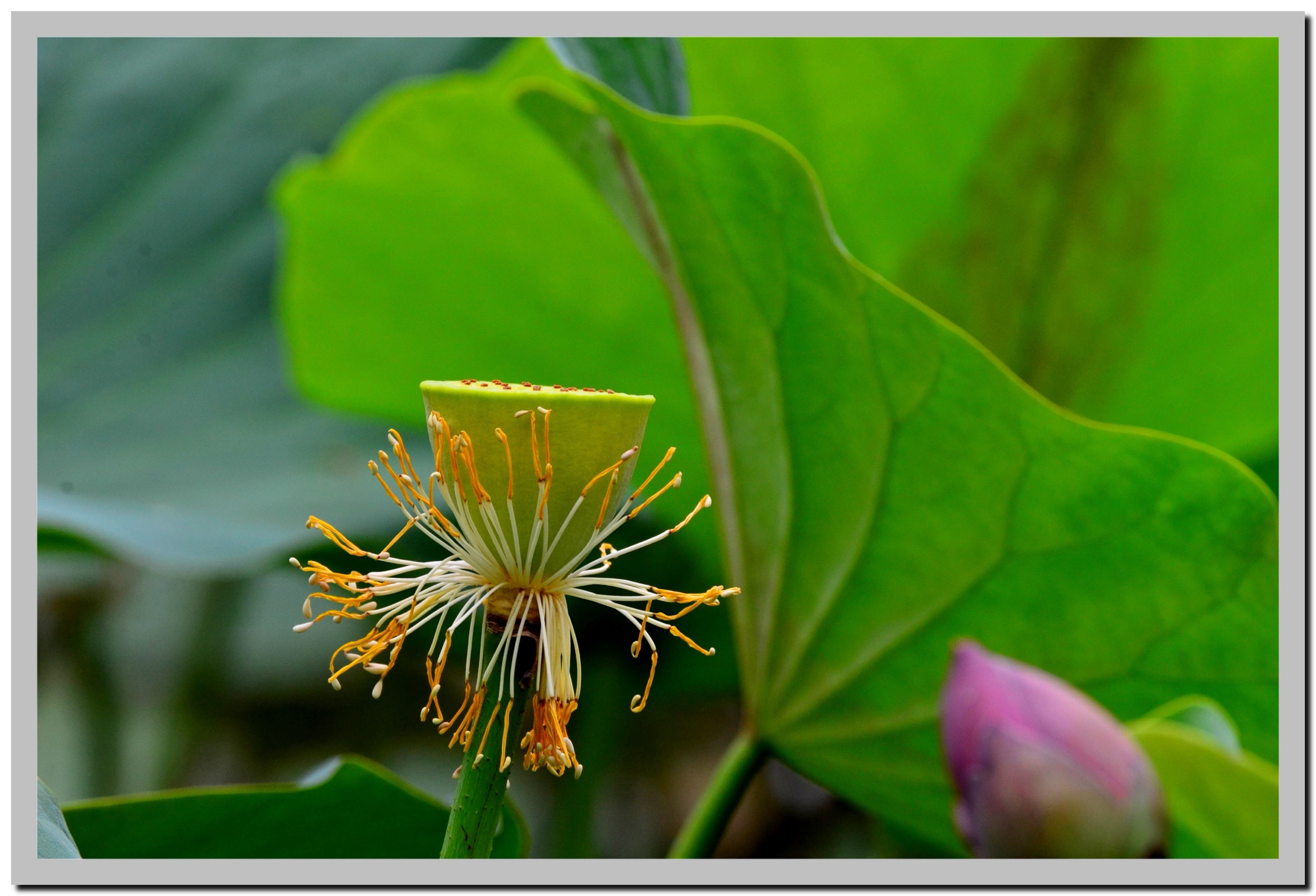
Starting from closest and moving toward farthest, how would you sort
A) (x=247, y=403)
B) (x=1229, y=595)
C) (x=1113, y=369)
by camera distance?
(x=1229, y=595) < (x=1113, y=369) < (x=247, y=403)

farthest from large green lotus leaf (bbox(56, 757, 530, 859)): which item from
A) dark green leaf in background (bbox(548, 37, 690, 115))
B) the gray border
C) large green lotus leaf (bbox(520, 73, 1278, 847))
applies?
dark green leaf in background (bbox(548, 37, 690, 115))

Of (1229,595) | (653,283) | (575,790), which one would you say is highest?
(653,283)

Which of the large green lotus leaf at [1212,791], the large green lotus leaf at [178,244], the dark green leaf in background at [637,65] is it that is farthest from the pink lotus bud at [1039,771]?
the large green lotus leaf at [178,244]

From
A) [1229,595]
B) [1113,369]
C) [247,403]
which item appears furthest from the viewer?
[247,403]

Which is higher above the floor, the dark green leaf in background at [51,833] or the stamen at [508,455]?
the stamen at [508,455]

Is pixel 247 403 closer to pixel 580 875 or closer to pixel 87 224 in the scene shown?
pixel 87 224

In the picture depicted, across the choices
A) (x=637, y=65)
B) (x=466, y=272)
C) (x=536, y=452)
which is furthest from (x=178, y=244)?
(x=536, y=452)

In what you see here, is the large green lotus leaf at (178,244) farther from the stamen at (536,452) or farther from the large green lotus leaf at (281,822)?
the stamen at (536,452)

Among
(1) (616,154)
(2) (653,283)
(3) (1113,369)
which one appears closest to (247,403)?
(2) (653,283)
